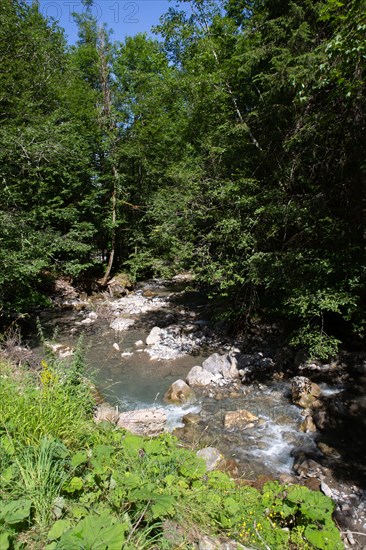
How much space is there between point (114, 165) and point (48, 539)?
548 inches

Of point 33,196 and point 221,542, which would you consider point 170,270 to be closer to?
point 33,196

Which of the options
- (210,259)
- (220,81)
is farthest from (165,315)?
(220,81)

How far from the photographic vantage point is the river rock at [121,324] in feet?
35.2

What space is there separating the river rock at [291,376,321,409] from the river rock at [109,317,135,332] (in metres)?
5.88

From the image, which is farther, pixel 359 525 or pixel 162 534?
pixel 359 525

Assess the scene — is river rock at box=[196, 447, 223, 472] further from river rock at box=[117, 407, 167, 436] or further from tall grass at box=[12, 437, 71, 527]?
tall grass at box=[12, 437, 71, 527]

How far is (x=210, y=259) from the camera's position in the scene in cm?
832

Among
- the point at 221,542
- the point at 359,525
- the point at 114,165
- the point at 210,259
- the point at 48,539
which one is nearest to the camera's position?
the point at 48,539

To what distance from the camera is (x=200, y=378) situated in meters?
7.32

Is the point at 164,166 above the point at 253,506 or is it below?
above

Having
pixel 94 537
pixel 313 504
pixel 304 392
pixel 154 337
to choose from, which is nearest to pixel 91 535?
pixel 94 537

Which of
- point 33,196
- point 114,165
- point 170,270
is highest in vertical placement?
point 114,165

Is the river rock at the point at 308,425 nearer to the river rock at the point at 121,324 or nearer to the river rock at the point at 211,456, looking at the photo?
the river rock at the point at 211,456

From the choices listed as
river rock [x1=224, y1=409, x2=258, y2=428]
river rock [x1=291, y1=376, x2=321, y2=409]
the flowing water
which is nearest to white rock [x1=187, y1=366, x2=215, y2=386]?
the flowing water
